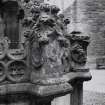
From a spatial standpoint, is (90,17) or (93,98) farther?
(90,17)

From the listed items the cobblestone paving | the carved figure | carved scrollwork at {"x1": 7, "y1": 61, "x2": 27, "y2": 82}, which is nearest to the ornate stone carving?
carved scrollwork at {"x1": 7, "y1": 61, "x2": 27, "y2": 82}

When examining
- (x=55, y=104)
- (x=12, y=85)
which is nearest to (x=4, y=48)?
(x=12, y=85)

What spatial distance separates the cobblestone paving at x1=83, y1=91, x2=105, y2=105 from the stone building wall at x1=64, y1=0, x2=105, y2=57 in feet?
33.5

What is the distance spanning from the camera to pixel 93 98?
6.38 m

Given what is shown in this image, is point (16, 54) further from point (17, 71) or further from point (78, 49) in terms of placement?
point (78, 49)

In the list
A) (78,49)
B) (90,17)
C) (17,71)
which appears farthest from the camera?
(90,17)

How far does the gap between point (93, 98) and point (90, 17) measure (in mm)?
11430

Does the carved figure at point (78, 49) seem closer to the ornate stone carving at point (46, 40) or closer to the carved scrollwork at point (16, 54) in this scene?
the ornate stone carving at point (46, 40)

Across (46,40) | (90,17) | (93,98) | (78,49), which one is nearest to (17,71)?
(46,40)

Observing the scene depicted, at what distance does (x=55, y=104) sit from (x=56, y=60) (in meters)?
0.82

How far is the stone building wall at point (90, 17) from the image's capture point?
56.0 ft

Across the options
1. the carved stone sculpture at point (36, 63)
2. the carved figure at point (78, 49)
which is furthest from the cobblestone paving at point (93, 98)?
the carved stone sculpture at point (36, 63)

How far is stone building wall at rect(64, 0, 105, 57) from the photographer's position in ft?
56.0

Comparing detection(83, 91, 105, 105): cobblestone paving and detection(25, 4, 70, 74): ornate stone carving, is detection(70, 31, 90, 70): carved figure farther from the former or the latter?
detection(83, 91, 105, 105): cobblestone paving
